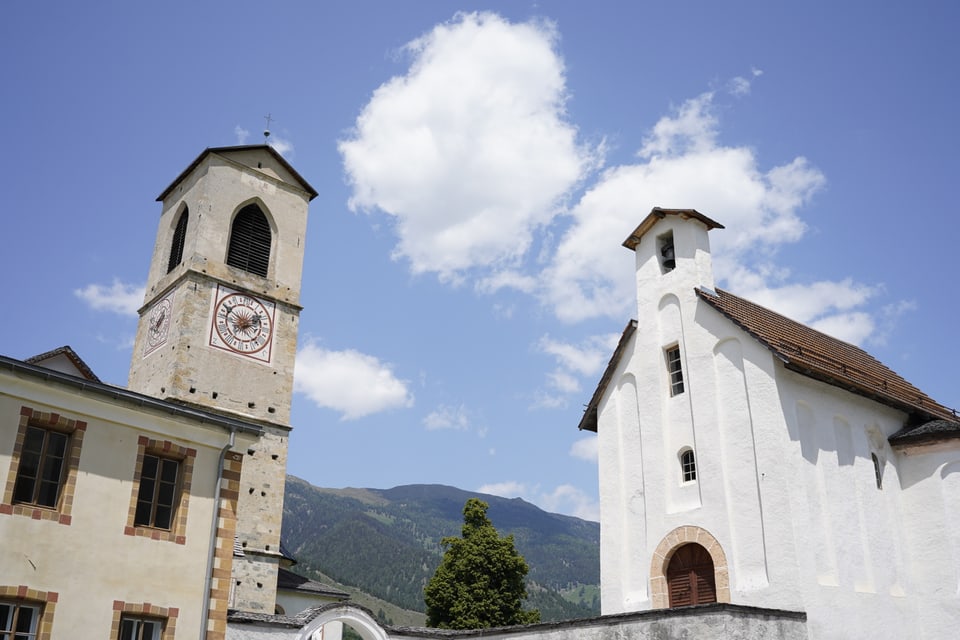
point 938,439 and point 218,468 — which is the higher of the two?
point 938,439

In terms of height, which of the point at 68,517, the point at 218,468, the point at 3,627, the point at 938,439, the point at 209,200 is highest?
the point at 209,200

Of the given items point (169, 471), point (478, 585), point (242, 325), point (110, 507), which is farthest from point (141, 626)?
point (478, 585)

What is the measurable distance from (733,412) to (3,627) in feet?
53.3

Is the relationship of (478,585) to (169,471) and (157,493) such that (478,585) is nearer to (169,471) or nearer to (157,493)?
(169,471)

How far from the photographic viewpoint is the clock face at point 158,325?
111ft

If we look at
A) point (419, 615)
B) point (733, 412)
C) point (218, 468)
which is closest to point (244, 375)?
point (218, 468)

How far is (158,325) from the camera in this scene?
34.4 meters

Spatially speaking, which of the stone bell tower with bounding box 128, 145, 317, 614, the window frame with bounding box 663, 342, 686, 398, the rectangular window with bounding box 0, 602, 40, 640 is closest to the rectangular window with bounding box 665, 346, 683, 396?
the window frame with bounding box 663, 342, 686, 398

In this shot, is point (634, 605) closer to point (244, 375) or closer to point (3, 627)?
point (3, 627)

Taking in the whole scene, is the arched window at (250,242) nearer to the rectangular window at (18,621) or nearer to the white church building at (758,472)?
the white church building at (758,472)

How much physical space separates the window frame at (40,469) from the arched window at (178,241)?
20.5m

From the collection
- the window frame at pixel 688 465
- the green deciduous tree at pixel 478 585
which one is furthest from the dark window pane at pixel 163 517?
the green deciduous tree at pixel 478 585

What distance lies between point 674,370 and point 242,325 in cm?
1823

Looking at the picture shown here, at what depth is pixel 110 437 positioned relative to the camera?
53.3 feet
